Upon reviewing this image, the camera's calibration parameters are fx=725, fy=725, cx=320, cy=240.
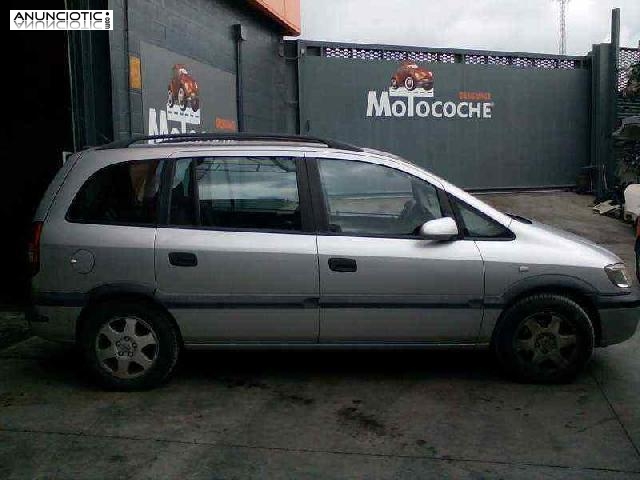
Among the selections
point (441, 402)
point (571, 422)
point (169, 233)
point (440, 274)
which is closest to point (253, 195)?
point (169, 233)

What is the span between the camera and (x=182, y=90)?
9.74m

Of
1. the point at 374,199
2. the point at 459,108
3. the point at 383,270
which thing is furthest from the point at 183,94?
the point at 459,108

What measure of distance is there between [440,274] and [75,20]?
498 centimetres

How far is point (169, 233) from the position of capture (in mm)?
4715

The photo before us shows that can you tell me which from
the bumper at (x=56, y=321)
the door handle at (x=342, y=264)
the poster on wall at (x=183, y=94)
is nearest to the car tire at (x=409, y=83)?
the poster on wall at (x=183, y=94)

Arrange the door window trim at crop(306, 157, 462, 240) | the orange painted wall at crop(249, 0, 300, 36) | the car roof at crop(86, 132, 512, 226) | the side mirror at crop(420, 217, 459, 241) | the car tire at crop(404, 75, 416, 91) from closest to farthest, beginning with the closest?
the side mirror at crop(420, 217, 459, 241) → the door window trim at crop(306, 157, 462, 240) → the car roof at crop(86, 132, 512, 226) → the orange painted wall at crop(249, 0, 300, 36) → the car tire at crop(404, 75, 416, 91)

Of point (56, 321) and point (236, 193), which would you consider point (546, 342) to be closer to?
point (236, 193)

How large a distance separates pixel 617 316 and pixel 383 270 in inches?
63.6

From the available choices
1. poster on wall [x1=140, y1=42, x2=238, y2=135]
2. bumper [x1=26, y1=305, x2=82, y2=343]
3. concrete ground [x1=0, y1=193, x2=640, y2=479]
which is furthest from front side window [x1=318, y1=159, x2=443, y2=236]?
poster on wall [x1=140, y1=42, x2=238, y2=135]

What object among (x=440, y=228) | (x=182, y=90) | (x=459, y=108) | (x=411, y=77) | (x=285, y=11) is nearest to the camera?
(x=440, y=228)

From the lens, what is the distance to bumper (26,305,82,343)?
4719mm

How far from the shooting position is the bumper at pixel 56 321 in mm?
4719

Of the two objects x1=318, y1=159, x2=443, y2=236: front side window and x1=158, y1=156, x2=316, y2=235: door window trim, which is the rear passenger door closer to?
x1=158, y1=156, x2=316, y2=235: door window trim

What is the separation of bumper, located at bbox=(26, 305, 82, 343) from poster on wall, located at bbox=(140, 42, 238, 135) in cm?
427
